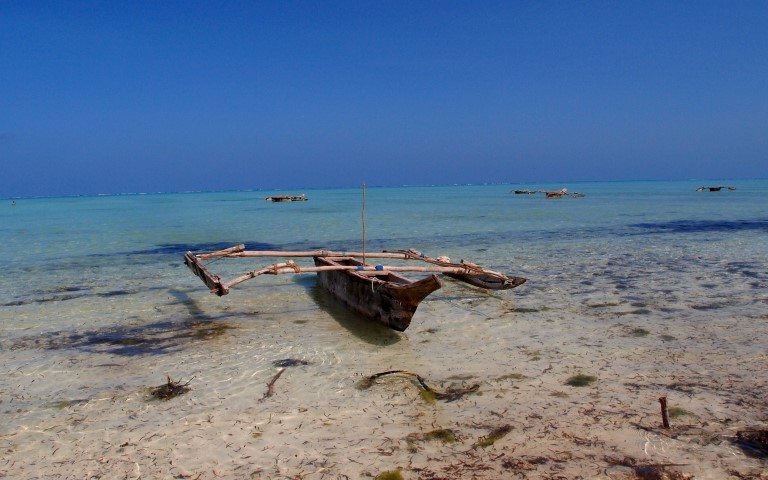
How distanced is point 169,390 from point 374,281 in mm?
2983

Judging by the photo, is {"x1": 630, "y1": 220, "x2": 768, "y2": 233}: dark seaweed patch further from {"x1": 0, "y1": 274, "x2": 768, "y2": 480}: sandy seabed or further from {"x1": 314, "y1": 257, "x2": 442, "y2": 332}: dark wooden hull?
{"x1": 314, "y1": 257, "x2": 442, "y2": 332}: dark wooden hull

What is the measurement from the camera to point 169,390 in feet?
16.6

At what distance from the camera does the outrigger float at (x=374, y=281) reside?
20.4ft

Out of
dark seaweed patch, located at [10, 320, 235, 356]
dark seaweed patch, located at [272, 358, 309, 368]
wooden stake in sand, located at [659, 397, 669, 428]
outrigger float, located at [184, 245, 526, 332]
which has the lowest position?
dark seaweed patch, located at [10, 320, 235, 356]

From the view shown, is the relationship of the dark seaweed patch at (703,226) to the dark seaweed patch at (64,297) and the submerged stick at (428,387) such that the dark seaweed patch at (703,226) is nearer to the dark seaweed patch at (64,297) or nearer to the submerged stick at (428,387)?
the submerged stick at (428,387)

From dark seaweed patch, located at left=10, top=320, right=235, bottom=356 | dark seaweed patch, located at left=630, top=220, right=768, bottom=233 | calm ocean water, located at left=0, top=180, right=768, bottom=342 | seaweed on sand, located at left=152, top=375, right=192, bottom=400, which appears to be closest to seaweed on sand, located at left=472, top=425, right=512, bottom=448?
seaweed on sand, located at left=152, top=375, right=192, bottom=400

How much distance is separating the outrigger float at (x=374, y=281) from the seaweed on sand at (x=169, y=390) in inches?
67.6

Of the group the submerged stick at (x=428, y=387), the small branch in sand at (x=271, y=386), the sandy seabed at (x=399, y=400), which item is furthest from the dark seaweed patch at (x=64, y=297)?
the submerged stick at (x=428, y=387)

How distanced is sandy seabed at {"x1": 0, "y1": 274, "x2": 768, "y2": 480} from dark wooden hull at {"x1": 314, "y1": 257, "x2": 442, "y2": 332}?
0.99ft

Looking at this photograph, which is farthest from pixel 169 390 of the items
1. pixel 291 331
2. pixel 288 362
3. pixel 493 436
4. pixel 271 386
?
pixel 493 436

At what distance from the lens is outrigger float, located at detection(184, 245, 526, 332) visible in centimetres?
623

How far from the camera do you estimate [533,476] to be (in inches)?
133

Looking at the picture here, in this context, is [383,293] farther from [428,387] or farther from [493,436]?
[493,436]

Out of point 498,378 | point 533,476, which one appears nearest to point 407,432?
point 533,476
